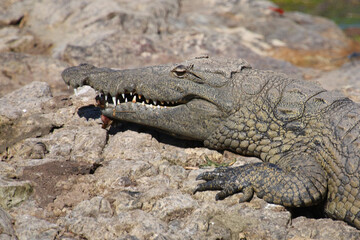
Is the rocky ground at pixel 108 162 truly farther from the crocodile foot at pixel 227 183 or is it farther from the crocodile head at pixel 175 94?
the crocodile head at pixel 175 94

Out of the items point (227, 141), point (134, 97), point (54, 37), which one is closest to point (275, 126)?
point (227, 141)

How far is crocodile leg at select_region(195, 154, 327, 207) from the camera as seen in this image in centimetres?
413

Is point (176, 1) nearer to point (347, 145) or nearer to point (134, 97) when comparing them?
point (134, 97)

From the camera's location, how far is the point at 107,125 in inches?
209

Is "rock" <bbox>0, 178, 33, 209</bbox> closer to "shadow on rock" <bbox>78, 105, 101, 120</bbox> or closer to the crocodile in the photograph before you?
the crocodile

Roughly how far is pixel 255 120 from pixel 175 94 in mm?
905

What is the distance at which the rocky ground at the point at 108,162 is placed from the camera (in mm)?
3871

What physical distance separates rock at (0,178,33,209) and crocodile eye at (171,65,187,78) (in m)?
1.92

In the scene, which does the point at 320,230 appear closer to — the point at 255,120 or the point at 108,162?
the point at 255,120

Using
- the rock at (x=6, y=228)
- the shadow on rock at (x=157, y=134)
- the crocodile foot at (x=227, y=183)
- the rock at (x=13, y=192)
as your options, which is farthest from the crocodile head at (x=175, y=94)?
the rock at (x=6, y=228)

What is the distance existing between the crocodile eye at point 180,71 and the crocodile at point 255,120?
13 mm

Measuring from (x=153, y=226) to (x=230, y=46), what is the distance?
5597mm

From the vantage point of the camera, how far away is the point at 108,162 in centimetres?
465

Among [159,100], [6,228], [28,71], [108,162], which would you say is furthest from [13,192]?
[28,71]
